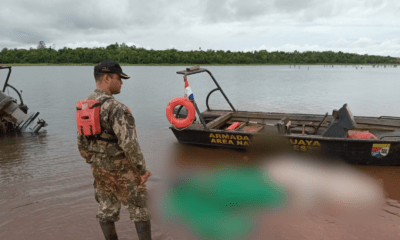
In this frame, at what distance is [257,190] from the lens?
6250mm

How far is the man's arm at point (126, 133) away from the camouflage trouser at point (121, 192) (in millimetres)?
179

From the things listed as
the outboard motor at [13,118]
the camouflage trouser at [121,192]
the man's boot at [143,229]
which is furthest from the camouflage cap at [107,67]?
the outboard motor at [13,118]

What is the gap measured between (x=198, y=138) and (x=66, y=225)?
4978mm

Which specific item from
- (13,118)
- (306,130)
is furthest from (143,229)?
(13,118)

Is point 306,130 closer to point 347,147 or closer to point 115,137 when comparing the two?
point 347,147

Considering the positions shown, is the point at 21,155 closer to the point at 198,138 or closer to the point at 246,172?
the point at 198,138

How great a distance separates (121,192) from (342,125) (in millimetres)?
6245

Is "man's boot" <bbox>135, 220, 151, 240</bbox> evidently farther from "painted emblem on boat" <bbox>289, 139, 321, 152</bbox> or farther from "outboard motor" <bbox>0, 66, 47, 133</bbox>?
"outboard motor" <bbox>0, 66, 47, 133</bbox>

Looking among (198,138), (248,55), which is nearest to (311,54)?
(248,55)

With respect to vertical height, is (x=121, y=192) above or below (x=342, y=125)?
above

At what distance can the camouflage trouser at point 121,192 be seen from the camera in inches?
118

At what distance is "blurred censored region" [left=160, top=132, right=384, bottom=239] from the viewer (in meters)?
4.95

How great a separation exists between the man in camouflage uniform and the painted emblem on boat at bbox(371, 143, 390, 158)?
625cm

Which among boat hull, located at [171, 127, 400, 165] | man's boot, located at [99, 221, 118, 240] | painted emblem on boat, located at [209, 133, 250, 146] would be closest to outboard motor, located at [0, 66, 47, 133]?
painted emblem on boat, located at [209, 133, 250, 146]
